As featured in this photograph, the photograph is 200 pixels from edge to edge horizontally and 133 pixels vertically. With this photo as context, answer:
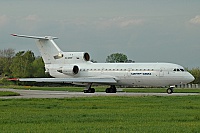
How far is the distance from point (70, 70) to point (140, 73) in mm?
9394

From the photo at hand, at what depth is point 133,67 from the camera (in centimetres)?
6050

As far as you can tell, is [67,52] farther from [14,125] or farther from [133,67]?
[14,125]

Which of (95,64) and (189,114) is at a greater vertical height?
(95,64)

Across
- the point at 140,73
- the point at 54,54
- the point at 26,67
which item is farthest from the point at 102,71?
the point at 26,67

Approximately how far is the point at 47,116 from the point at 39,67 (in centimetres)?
9710

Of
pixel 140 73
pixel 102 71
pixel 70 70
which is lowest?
pixel 140 73

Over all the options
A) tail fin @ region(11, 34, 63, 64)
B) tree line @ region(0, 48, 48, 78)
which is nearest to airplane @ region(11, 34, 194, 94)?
tail fin @ region(11, 34, 63, 64)

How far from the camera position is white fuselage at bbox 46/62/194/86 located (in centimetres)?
5797

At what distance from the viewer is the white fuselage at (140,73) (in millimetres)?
57969

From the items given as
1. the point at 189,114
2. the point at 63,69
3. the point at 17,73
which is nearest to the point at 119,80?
the point at 63,69

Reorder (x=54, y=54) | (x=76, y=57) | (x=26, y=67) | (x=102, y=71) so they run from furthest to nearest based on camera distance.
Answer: (x=26, y=67) → (x=54, y=54) → (x=76, y=57) → (x=102, y=71)

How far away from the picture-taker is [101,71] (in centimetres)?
6334

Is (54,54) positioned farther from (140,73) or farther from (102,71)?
(140,73)

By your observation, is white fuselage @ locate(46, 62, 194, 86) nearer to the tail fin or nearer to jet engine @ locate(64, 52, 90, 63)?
jet engine @ locate(64, 52, 90, 63)
